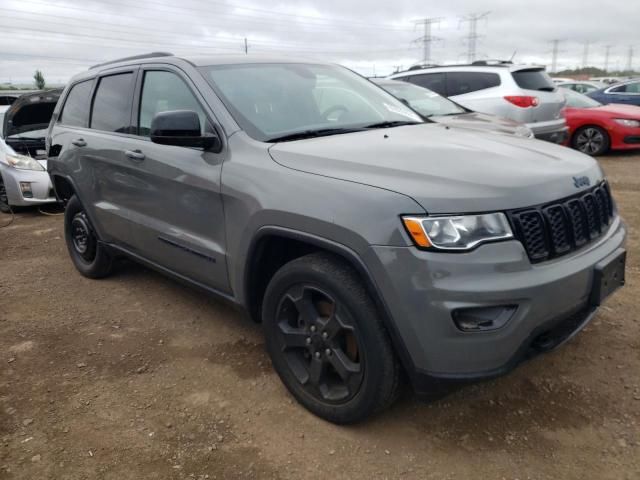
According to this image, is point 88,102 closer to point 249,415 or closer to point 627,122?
point 249,415

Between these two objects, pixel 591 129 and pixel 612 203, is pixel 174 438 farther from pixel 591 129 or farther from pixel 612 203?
pixel 591 129

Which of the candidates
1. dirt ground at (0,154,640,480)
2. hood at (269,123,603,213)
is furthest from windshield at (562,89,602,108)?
hood at (269,123,603,213)

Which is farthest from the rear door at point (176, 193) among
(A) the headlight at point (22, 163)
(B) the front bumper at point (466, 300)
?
(A) the headlight at point (22, 163)

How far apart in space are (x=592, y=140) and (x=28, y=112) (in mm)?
9652

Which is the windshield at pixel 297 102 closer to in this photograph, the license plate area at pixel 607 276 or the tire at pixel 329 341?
the tire at pixel 329 341

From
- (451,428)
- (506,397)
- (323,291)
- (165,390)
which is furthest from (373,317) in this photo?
(165,390)

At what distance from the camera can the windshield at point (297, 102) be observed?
3.01m

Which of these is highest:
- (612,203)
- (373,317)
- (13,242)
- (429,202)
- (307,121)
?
(307,121)

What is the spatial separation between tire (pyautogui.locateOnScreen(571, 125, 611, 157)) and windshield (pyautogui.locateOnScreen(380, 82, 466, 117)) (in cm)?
426

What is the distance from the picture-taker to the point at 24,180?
732cm

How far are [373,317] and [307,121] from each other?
134 cm

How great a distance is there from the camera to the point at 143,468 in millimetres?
2461

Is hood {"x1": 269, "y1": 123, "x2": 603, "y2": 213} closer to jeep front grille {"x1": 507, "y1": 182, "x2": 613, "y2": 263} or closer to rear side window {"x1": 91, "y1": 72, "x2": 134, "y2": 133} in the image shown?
jeep front grille {"x1": 507, "y1": 182, "x2": 613, "y2": 263}

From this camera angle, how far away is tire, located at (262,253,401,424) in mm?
2314
